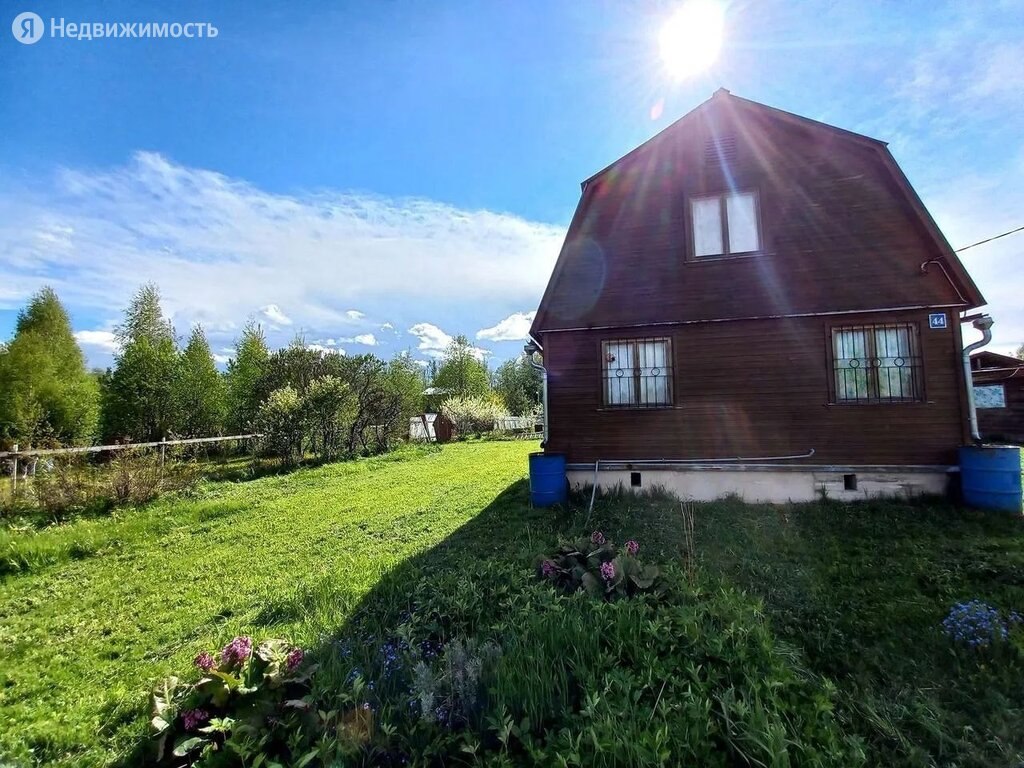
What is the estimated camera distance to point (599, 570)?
132 inches

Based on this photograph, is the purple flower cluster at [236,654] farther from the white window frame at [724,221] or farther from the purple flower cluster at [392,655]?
the white window frame at [724,221]

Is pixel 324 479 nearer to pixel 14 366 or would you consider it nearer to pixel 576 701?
pixel 576 701

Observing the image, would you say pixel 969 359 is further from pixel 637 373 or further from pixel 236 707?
pixel 236 707

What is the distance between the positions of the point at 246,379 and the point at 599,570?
2120 centimetres

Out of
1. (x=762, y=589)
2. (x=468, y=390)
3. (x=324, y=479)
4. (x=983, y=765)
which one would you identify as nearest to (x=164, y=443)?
(x=324, y=479)

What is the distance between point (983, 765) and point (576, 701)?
1890 mm

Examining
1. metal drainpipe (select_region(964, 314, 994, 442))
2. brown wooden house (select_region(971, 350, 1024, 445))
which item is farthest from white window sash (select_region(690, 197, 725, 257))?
brown wooden house (select_region(971, 350, 1024, 445))

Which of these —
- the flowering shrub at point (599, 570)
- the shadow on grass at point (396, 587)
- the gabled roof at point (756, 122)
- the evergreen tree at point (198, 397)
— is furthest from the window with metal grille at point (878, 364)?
the evergreen tree at point (198, 397)

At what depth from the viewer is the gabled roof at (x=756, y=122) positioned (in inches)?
252

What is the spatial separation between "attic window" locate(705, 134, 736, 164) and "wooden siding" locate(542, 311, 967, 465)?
2920 mm

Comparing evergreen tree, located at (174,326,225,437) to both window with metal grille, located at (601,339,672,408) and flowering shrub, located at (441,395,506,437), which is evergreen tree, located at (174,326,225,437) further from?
window with metal grille, located at (601,339,672,408)

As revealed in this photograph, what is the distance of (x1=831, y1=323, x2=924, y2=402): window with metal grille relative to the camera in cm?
665

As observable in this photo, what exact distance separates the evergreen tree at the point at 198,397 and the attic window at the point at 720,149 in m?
19.9

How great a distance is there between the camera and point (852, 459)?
263 inches
